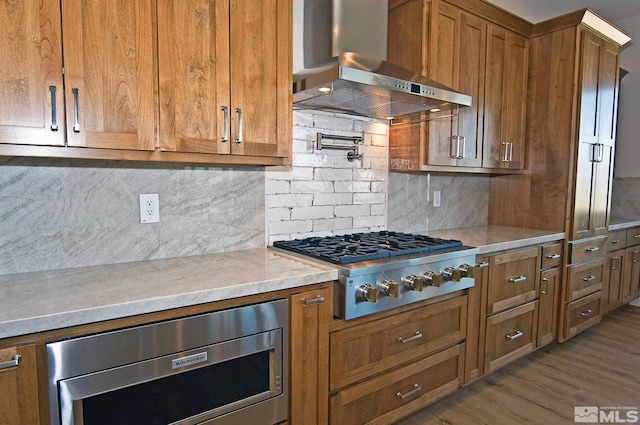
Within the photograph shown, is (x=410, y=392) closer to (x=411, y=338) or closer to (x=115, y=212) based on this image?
(x=411, y=338)

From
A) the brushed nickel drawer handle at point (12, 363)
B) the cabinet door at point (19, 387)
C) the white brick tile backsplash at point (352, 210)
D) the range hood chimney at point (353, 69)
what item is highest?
the range hood chimney at point (353, 69)

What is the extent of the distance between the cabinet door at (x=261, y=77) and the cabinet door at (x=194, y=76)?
0.15 ft

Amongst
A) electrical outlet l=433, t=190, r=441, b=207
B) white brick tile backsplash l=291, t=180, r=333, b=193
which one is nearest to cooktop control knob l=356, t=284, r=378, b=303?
white brick tile backsplash l=291, t=180, r=333, b=193

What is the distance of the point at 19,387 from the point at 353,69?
158 cm

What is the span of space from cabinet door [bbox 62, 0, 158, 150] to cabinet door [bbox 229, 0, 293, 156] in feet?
1.10

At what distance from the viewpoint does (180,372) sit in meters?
1.28

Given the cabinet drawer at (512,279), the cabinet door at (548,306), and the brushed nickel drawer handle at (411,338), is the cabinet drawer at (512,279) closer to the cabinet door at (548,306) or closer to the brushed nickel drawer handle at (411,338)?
the cabinet door at (548,306)

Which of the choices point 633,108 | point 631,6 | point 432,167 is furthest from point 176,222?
point 633,108

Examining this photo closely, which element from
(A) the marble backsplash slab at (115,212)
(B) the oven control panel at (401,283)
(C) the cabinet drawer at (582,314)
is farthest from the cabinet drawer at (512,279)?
(A) the marble backsplash slab at (115,212)

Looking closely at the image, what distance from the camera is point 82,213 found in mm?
1621

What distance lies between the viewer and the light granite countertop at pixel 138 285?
109 centimetres

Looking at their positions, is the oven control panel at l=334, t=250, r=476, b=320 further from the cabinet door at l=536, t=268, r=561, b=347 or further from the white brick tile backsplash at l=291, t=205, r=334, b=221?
the cabinet door at l=536, t=268, r=561, b=347

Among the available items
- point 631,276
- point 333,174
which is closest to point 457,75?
point 333,174

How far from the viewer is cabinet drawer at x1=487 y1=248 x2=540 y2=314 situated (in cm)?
241
